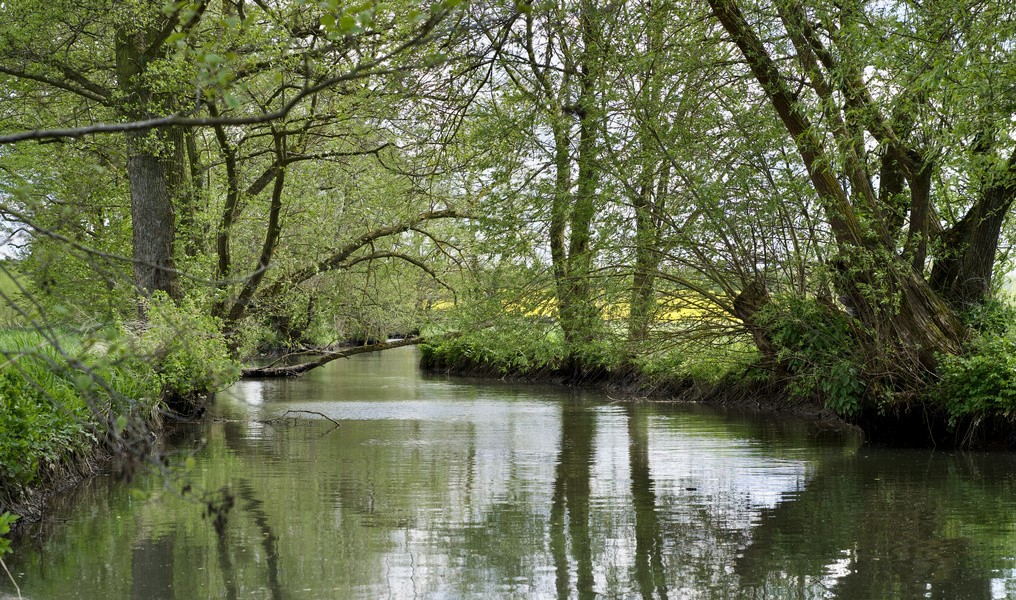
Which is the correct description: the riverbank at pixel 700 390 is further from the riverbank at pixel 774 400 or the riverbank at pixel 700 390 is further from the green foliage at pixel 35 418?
the green foliage at pixel 35 418

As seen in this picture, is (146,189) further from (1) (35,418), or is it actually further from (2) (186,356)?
(1) (35,418)

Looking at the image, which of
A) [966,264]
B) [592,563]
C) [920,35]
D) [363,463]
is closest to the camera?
[592,563]

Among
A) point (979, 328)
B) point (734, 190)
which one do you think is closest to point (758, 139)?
point (734, 190)

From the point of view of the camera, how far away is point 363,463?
379 inches

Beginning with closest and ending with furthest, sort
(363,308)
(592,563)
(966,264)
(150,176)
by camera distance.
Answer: (592,563) < (966,264) < (150,176) < (363,308)

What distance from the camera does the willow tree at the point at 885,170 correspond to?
355 inches

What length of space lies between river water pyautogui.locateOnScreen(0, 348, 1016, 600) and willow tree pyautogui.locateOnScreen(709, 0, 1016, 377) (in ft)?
6.14

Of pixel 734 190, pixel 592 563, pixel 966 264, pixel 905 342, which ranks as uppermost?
pixel 734 190

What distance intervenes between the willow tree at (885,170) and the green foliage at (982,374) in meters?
0.32

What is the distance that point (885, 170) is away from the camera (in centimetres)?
1155

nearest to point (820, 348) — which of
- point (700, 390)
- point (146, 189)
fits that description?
point (700, 390)

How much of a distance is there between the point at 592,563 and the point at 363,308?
14.1 meters

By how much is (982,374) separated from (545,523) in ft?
19.2

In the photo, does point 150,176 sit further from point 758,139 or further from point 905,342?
point 905,342
